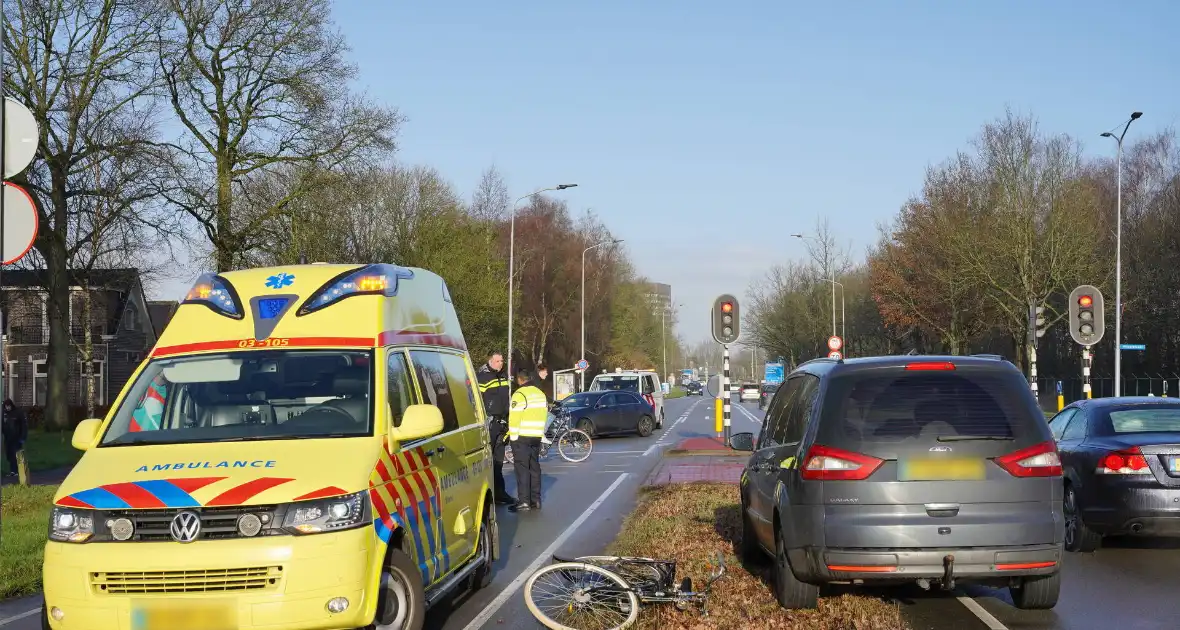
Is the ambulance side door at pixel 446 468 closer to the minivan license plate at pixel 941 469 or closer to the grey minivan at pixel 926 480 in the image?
the grey minivan at pixel 926 480

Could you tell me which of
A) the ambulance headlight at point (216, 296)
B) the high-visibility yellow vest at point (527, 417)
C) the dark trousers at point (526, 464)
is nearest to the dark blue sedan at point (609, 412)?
the dark trousers at point (526, 464)

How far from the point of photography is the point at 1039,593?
7.95m

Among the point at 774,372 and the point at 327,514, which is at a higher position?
the point at 327,514

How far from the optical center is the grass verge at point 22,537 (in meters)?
10.0

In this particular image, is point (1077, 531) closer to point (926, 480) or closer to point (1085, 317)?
point (926, 480)

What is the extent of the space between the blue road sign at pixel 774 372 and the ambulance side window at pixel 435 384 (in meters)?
84.1

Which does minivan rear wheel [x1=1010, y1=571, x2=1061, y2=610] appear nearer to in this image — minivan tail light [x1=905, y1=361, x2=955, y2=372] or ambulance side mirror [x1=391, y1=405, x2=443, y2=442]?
minivan tail light [x1=905, y1=361, x2=955, y2=372]

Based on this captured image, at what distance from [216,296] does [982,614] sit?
545 centimetres

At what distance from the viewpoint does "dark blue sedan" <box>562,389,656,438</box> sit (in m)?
33.4

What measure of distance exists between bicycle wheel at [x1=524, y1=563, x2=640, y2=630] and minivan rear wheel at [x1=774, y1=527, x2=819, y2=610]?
3.39 ft

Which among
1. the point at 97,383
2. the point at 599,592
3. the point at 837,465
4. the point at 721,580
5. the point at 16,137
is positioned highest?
the point at 16,137

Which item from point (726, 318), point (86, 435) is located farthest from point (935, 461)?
point (726, 318)

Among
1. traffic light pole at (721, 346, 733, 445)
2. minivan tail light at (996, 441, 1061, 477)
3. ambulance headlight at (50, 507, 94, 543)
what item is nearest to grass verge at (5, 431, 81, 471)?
traffic light pole at (721, 346, 733, 445)

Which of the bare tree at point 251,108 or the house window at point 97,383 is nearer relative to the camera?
the bare tree at point 251,108
